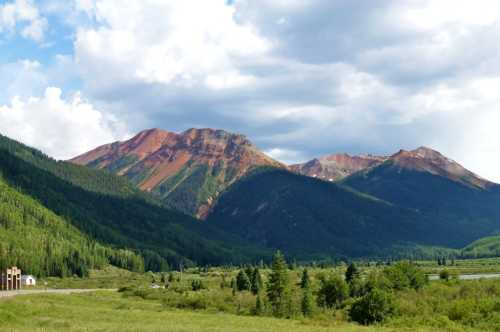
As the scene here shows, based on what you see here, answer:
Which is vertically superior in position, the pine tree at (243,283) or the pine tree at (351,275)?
the pine tree at (351,275)

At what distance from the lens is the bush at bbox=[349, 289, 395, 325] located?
325 ft

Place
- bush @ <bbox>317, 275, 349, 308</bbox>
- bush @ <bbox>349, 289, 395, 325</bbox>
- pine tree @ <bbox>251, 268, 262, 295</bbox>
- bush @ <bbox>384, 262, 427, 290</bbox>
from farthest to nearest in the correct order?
pine tree @ <bbox>251, 268, 262, 295</bbox> < bush @ <bbox>384, 262, 427, 290</bbox> < bush @ <bbox>317, 275, 349, 308</bbox> < bush @ <bbox>349, 289, 395, 325</bbox>

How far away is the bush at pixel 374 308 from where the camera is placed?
99000 mm

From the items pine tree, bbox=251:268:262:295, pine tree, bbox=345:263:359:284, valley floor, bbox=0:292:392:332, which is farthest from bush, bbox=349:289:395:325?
pine tree, bbox=251:268:262:295

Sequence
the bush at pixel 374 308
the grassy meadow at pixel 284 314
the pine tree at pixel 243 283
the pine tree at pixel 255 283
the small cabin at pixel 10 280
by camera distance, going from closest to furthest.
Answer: the grassy meadow at pixel 284 314 → the bush at pixel 374 308 → the pine tree at pixel 255 283 → the pine tree at pixel 243 283 → the small cabin at pixel 10 280

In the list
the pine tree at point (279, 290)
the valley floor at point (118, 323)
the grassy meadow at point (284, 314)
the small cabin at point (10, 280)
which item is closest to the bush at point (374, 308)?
the grassy meadow at point (284, 314)

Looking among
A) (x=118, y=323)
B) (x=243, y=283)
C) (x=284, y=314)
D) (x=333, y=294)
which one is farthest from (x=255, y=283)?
(x=118, y=323)

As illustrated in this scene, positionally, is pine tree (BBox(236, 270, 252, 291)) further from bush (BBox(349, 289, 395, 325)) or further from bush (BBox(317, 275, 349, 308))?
bush (BBox(349, 289, 395, 325))

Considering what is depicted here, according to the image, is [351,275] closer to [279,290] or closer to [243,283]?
[243,283]

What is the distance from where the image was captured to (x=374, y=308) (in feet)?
327

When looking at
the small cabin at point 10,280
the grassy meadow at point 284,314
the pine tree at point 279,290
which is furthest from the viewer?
the small cabin at point 10,280

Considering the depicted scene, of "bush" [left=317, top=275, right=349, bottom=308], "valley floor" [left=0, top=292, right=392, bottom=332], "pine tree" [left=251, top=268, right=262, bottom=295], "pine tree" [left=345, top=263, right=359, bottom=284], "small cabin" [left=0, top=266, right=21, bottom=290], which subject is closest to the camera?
"valley floor" [left=0, top=292, right=392, bottom=332]

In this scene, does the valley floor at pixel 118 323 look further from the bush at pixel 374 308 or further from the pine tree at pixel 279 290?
the pine tree at pixel 279 290

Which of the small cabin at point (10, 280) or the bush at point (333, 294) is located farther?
the small cabin at point (10, 280)
